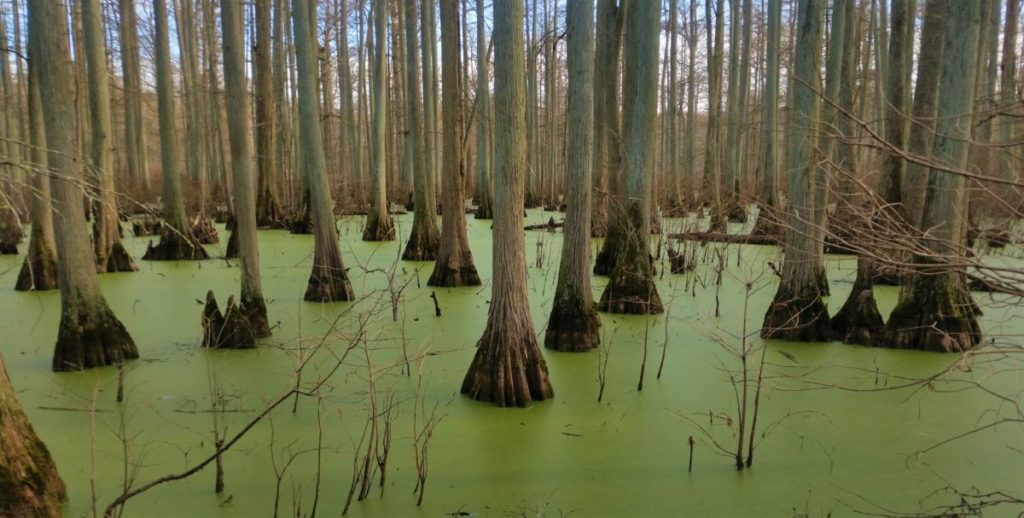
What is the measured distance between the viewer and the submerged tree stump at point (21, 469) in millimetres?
2637

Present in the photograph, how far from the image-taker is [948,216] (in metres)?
5.73

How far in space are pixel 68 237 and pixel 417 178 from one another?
5245 mm

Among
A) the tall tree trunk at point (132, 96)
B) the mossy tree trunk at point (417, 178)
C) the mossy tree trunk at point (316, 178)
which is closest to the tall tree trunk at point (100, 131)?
the mossy tree trunk at point (316, 178)

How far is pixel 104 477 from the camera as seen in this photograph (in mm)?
3369

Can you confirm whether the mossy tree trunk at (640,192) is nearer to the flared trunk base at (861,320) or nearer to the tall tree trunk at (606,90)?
the tall tree trunk at (606,90)

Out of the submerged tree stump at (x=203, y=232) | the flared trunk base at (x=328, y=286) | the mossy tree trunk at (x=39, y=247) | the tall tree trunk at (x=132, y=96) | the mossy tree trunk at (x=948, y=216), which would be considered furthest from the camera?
the tall tree trunk at (x=132, y=96)

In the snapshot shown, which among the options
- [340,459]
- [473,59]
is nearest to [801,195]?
[340,459]

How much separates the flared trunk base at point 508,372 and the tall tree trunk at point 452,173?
12.9 feet

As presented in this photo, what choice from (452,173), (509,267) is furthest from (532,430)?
(452,173)

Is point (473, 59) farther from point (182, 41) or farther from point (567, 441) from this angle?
point (567, 441)

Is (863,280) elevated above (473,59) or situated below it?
below

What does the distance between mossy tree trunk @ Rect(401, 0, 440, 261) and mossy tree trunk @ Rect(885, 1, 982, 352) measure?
6.25 meters

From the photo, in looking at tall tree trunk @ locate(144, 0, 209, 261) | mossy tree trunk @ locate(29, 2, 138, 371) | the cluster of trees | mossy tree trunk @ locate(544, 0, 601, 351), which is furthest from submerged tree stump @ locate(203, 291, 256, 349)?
tall tree trunk @ locate(144, 0, 209, 261)

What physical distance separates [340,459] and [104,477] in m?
1.10
